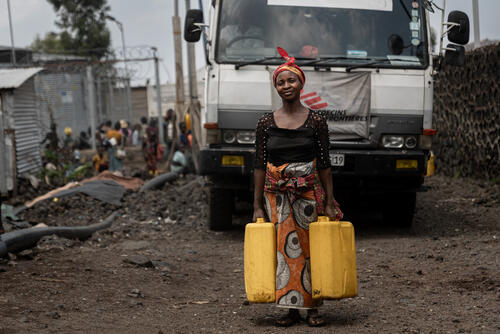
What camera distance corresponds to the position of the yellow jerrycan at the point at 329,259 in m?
4.52

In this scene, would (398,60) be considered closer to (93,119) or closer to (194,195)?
(194,195)

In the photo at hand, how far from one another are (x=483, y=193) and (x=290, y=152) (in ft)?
26.0

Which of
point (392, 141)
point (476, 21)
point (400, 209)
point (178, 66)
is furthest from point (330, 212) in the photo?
point (178, 66)

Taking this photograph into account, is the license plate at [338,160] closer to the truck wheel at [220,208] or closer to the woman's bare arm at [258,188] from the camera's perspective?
the truck wheel at [220,208]

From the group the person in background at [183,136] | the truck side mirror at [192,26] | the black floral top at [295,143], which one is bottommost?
the person in background at [183,136]

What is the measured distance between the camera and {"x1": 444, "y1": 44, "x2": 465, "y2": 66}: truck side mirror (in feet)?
26.9

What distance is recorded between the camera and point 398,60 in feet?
26.8

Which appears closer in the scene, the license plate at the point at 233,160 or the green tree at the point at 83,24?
the license plate at the point at 233,160

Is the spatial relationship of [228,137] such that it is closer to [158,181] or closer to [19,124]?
[158,181]

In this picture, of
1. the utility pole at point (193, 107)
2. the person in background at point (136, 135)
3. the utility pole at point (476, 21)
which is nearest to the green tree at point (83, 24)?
the person in background at point (136, 135)

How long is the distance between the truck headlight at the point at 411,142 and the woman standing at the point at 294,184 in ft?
12.3

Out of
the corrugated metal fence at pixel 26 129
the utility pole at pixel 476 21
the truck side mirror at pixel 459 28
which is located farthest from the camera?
the corrugated metal fence at pixel 26 129

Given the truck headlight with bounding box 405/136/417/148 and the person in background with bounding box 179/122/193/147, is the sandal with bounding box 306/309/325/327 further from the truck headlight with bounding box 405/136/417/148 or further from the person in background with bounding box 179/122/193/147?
the person in background with bounding box 179/122/193/147

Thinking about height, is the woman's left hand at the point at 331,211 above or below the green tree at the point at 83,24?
below
